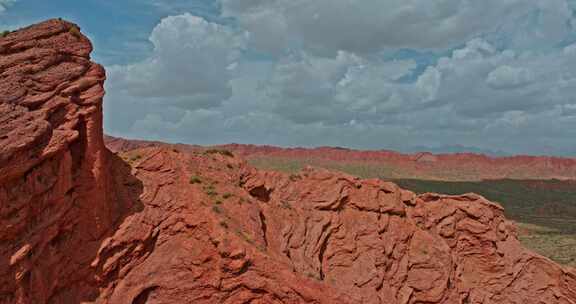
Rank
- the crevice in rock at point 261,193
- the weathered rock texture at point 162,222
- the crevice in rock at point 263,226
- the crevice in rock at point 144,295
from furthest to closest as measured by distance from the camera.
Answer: the crevice in rock at point 261,193 → the crevice in rock at point 263,226 → the crevice in rock at point 144,295 → the weathered rock texture at point 162,222

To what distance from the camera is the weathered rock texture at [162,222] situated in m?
11.8

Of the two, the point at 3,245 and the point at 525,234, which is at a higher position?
the point at 3,245

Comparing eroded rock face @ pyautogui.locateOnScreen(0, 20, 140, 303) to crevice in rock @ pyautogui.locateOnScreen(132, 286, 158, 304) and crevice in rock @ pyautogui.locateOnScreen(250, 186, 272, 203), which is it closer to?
crevice in rock @ pyautogui.locateOnScreen(132, 286, 158, 304)

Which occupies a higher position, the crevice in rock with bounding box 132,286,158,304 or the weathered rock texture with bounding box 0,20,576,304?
the weathered rock texture with bounding box 0,20,576,304

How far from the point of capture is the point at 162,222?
14914 millimetres

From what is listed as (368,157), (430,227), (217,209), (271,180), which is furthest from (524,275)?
(368,157)

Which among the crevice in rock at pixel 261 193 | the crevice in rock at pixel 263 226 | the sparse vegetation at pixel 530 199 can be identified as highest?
the crevice in rock at pixel 261 193

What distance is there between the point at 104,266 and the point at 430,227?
49.6 feet

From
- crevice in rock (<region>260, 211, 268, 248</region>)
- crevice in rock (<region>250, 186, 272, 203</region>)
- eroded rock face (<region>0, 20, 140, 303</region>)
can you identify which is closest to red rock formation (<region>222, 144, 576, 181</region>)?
crevice in rock (<region>250, 186, 272, 203</region>)

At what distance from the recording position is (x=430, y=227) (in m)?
22.2

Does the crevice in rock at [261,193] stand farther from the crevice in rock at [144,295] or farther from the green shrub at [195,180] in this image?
the crevice in rock at [144,295]

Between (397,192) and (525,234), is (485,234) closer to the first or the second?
(397,192)

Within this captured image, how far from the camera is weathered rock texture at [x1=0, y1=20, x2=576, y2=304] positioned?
1179cm

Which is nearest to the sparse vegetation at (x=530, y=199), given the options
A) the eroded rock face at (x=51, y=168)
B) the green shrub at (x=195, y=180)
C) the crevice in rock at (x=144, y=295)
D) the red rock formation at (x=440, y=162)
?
the green shrub at (x=195, y=180)
